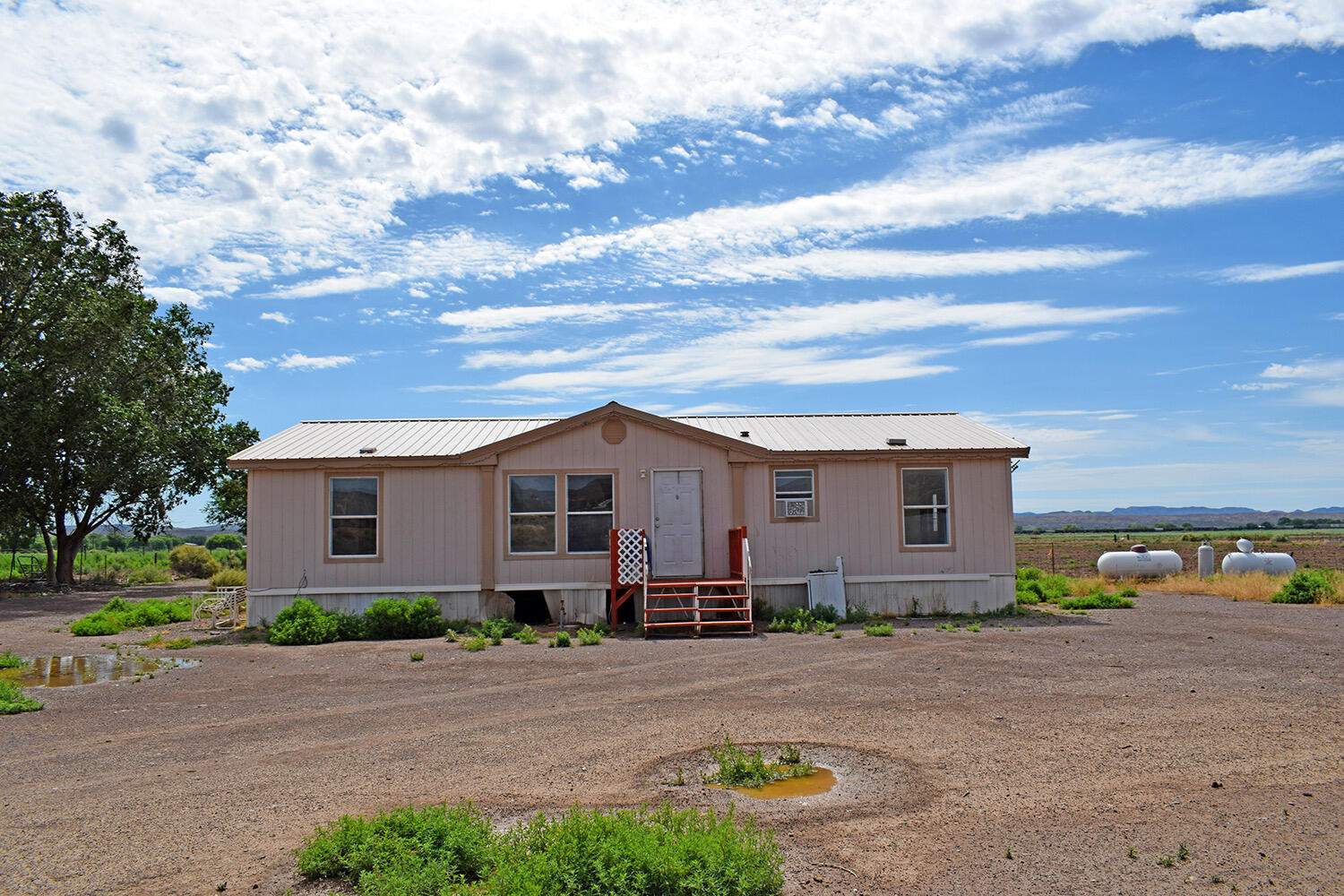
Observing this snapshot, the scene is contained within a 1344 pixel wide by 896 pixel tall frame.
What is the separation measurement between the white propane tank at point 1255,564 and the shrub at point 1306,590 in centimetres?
547

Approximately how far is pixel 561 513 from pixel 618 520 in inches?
37.9

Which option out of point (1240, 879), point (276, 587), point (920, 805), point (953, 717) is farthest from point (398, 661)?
point (1240, 879)

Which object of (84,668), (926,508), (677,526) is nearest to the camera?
(84,668)

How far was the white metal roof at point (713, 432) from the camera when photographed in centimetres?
1639

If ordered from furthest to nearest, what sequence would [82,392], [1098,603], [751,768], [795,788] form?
1. [82,392]
2. [1098,603]
3. [751,768]
4. [795,788]

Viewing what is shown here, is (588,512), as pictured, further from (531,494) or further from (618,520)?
(531,494)

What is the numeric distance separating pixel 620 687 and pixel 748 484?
7072 millimetres

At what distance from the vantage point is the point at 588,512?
53.0ft

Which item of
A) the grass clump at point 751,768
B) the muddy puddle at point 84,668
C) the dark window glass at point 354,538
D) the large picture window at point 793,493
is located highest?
the large picture window at point 793,493

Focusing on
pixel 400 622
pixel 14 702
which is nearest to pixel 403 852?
pixel 14 702

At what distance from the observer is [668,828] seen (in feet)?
15.2

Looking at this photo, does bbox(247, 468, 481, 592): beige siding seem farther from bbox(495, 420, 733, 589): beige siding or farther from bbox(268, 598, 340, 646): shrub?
bbox(268, 598, 340, 646): shrub

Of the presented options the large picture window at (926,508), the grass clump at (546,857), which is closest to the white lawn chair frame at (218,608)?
the large picture window at (926,508)

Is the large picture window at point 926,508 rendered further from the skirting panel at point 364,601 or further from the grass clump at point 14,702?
the grass clump at point 14,702
